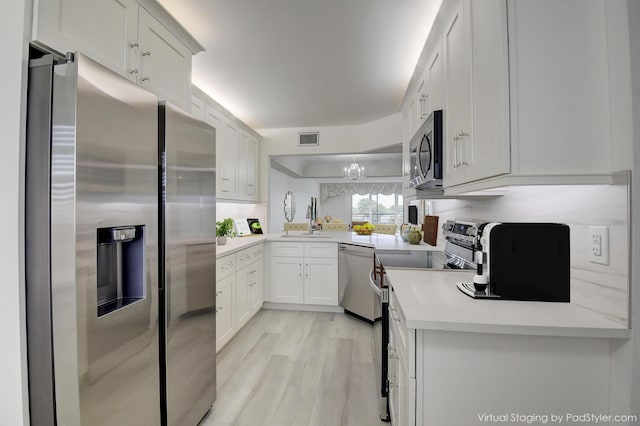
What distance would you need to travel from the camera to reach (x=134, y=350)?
1.23 m

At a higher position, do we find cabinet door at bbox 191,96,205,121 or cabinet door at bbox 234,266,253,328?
cabinet door at bbox 191,96,205,121

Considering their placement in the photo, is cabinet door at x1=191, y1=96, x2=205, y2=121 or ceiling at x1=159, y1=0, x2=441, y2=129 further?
cabinet door at x1=191, y1=96, x2=205, y2=121

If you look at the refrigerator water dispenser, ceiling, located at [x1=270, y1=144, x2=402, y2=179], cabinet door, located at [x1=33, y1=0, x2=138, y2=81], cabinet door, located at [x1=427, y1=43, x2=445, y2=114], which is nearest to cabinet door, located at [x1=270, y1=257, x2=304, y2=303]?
cabinet door, located at [x1=427, y1=43, x2=445, y2=114]

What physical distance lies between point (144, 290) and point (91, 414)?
438mm

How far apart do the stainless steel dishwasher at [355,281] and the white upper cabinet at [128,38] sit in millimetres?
2248

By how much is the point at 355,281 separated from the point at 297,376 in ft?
4.52

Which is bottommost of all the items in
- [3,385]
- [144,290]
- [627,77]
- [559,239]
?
[3,385]

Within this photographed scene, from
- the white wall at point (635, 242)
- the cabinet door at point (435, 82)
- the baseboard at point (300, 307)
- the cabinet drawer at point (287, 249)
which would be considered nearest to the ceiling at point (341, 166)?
the cabinet drawer at point (287, 249)

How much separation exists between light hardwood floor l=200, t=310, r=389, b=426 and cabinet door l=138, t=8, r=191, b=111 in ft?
6.38

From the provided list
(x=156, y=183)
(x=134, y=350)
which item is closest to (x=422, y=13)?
(x=156, y=183)

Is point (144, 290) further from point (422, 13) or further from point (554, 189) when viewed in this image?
point (422, 13)

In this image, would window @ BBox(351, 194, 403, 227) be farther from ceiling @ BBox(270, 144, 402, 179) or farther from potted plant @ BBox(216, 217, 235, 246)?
potted plant @ BBox(216, 217, 235, 246)

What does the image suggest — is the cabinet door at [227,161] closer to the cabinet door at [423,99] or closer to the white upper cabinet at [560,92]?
the cabinet door at [423,99]

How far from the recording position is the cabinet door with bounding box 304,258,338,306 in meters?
3.75
